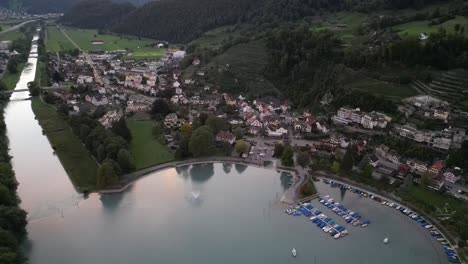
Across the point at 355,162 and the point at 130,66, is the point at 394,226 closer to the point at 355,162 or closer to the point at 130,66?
the point at 355,162

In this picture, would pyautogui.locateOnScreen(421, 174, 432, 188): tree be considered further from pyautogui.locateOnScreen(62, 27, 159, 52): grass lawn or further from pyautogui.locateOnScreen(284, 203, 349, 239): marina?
pyautogui.locateOnScreen(62, 27, 159, 52): grass lawn

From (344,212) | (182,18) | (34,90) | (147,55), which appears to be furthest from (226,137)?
(182,18)

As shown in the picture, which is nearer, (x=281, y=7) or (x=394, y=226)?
(x=394, y=226)

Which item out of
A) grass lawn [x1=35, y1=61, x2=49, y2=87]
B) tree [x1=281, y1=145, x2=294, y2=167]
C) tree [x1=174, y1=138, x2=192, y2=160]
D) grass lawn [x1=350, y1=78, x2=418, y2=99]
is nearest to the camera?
tree [x1=281, y1=145, x2=294, y2=167]

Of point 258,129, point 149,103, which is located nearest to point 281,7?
point 149,103

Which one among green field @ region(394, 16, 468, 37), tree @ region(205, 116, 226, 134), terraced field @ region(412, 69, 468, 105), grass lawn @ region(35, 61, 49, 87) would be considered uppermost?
green field @ region(394, 16, 468, 37)

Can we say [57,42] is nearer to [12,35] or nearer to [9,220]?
[12,35]

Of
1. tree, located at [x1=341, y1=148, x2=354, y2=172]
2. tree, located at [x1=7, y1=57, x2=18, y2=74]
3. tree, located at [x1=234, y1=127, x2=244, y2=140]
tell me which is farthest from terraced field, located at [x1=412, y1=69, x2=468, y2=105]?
tree, located at [x1=7, y1=57, x2=18, y2=74]
